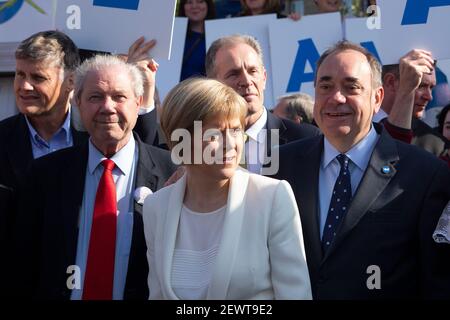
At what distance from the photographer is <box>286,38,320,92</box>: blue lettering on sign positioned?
6.92 meters

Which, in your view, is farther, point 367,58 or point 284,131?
point 284,131

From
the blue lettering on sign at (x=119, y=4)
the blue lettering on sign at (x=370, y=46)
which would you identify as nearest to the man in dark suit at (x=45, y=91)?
the blue lettering on sign at (x=119, y=4)

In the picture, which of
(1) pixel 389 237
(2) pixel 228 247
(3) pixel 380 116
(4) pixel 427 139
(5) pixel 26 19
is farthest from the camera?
(5) pixel 26 19

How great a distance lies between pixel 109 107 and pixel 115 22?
3.59 feet

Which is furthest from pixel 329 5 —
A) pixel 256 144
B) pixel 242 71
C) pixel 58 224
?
pixel 58 224

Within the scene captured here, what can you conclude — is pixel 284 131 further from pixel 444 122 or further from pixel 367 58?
pixel 444 122

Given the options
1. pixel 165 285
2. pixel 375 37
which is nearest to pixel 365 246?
pixel 165 285

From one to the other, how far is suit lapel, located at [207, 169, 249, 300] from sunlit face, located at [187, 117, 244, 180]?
0.11m

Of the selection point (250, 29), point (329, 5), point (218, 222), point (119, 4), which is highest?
point (329, 5)

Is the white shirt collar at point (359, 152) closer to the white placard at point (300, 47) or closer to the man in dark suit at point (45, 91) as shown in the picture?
the man in dark suit at point (45, 91)

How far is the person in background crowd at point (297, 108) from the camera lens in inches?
250

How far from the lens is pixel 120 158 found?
4.76m

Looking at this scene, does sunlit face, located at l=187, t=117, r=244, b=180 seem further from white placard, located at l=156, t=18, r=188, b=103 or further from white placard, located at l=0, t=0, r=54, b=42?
white placard, located at l=156, t=18, r=188, b=103

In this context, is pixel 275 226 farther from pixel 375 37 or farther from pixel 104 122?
pixel 375 37
